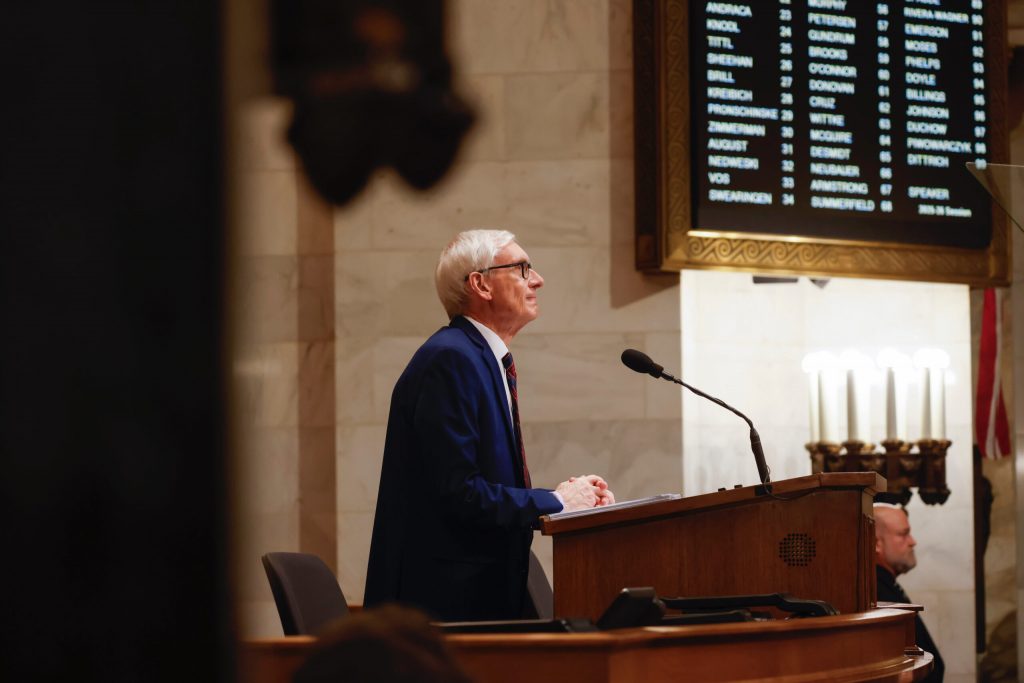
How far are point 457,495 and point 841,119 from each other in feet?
12.5

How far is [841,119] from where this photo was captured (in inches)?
259

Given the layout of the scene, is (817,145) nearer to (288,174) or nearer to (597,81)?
(597,81)

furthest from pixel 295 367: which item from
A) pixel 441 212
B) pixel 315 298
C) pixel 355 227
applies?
pixel 441 212

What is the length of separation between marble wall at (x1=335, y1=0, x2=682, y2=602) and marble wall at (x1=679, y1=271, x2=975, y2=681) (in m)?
0.64

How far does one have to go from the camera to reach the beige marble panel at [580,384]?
20.1 feet

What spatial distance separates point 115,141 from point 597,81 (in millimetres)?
5666

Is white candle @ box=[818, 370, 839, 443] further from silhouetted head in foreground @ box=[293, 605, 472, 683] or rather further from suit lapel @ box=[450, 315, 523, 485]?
silhouetted head in foreground @ box=[293, 605, 472, 683]

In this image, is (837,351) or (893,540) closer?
(893,540)

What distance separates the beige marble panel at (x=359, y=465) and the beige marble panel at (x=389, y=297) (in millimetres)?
431

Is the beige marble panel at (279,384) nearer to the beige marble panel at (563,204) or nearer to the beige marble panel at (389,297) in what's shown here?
the beige marble panel at (389,297)

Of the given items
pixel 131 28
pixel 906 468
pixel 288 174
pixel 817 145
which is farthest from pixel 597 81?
pixel 131 28

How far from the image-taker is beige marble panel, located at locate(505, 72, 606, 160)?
6230mm

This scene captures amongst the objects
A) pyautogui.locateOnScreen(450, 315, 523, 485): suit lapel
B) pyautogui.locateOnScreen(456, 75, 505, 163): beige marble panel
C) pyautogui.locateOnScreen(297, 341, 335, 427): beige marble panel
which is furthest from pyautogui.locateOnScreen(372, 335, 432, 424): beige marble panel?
pyautogui.locateOnScreen(450, 315, 523, 485): suit lapel

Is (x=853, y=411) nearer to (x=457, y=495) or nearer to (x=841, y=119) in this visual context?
(x=841, y=119)
